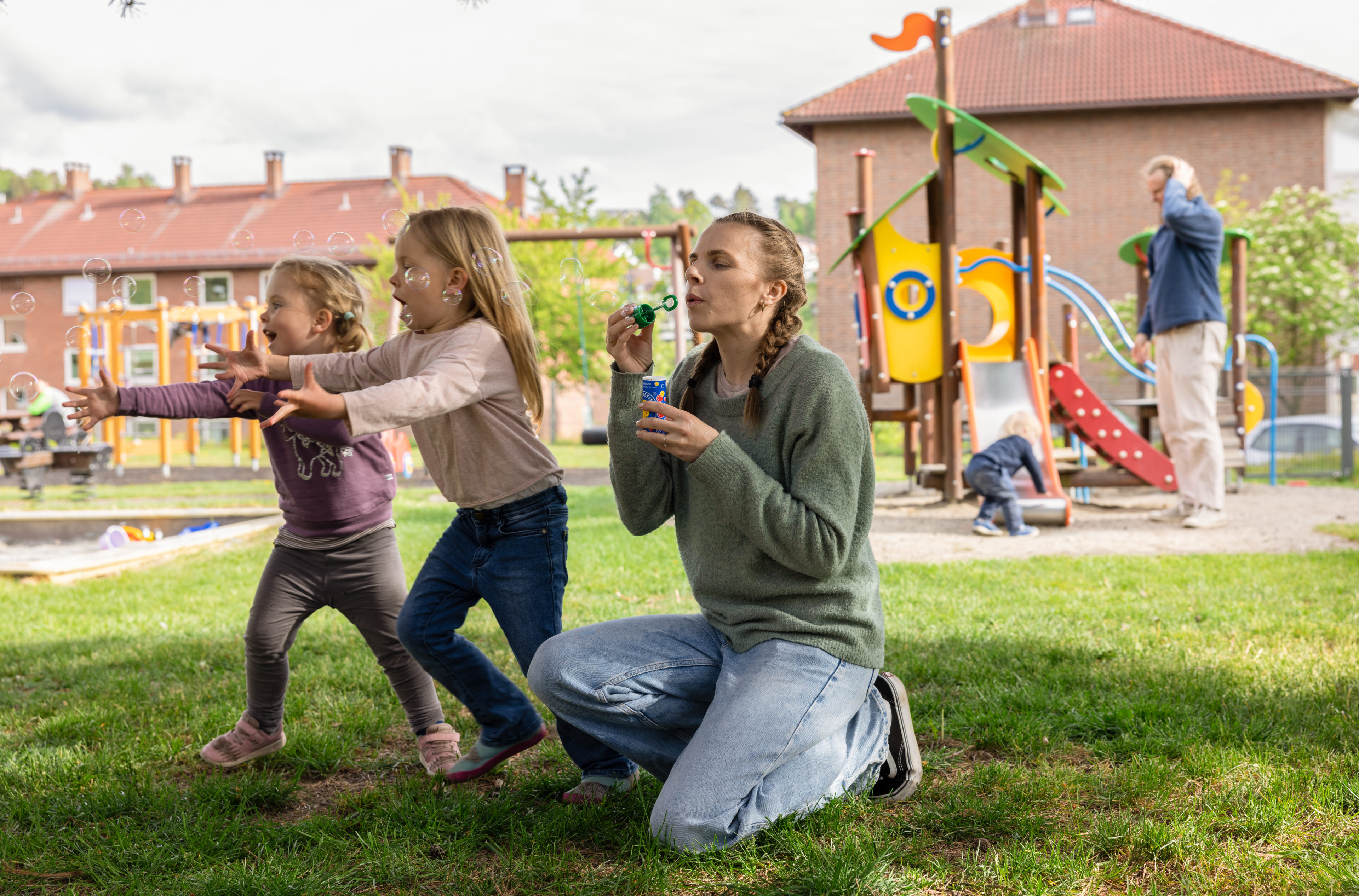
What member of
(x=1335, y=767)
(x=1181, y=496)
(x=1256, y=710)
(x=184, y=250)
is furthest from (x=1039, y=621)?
(x=184, y=250)

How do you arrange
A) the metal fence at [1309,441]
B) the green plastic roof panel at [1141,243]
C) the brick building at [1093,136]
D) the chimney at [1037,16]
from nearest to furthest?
Answer: the green plastic roof panel at [1141,243] < the metal fence at [1309,441] < the brick building at [1093,136] < the chimney at [1037,16]

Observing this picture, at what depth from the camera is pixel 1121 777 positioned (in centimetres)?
287

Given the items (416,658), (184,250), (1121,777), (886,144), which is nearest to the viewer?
(1121,777)

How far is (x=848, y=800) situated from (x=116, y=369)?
63.2 feet

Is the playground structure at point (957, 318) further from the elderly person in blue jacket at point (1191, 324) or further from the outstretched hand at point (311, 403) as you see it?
the outstretched hand at point (311, 403)

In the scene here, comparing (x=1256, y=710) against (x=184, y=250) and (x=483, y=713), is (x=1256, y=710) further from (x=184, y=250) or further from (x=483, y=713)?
(x=184, y=250)

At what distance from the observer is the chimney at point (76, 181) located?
46375 mm

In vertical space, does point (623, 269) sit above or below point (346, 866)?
above

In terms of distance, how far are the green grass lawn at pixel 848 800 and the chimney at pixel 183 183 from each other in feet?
143

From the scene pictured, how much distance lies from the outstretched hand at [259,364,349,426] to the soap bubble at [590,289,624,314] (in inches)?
37.4

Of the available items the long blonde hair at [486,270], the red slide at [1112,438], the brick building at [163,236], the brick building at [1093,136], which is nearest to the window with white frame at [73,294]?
the brick building at [163,236]

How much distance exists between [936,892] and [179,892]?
1.63 m

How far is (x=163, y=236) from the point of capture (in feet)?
135

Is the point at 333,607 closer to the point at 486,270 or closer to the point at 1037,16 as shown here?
the point at 486,270
